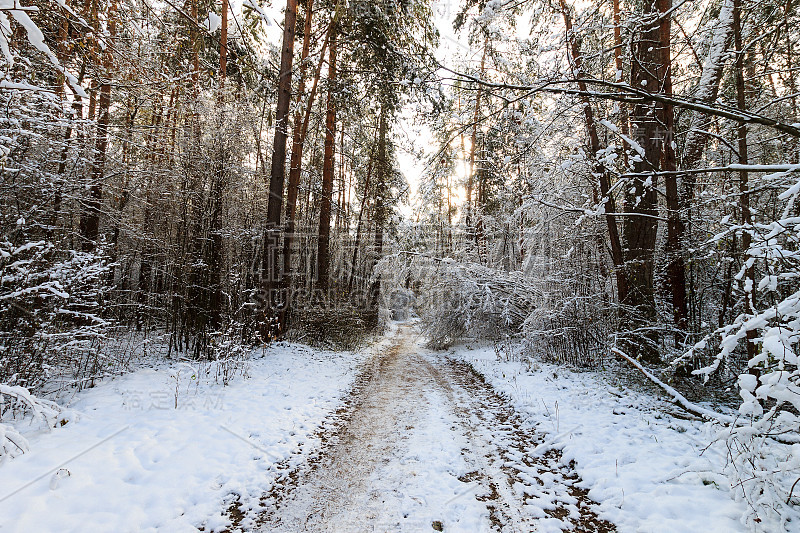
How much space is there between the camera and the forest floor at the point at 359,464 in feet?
8.96

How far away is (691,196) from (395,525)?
6877 millimetres

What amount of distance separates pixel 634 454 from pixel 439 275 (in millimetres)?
9741

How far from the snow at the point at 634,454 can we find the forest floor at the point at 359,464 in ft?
0.06

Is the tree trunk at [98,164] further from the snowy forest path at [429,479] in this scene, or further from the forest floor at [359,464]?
the snowy forest path at [429,479]

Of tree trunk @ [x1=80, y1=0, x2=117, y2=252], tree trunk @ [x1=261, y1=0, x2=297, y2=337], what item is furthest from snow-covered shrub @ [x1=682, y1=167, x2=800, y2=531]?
tree trunk @ [x1=261, y1=0, x2=297, y2=337]

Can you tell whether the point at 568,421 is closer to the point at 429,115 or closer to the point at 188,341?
the point at 429,115

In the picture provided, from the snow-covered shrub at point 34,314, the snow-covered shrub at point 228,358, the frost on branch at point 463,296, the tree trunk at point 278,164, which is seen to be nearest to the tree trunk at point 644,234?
the frost on branch at point 463,296

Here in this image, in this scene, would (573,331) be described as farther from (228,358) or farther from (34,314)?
(34,314)

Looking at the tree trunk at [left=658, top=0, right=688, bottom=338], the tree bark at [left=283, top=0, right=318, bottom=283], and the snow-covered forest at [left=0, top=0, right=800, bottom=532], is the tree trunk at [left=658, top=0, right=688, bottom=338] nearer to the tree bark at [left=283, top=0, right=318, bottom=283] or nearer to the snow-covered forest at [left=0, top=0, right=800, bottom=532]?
the snow-covered forest at [left=0, top=0, right=800, bottom=532]

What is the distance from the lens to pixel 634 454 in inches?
144

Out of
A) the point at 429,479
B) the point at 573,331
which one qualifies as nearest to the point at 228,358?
the point at 429,479

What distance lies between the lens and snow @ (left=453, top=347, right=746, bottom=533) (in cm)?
269

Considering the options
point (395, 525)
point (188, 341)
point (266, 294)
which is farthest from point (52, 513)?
point (266, 294)

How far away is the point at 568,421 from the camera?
475cm
